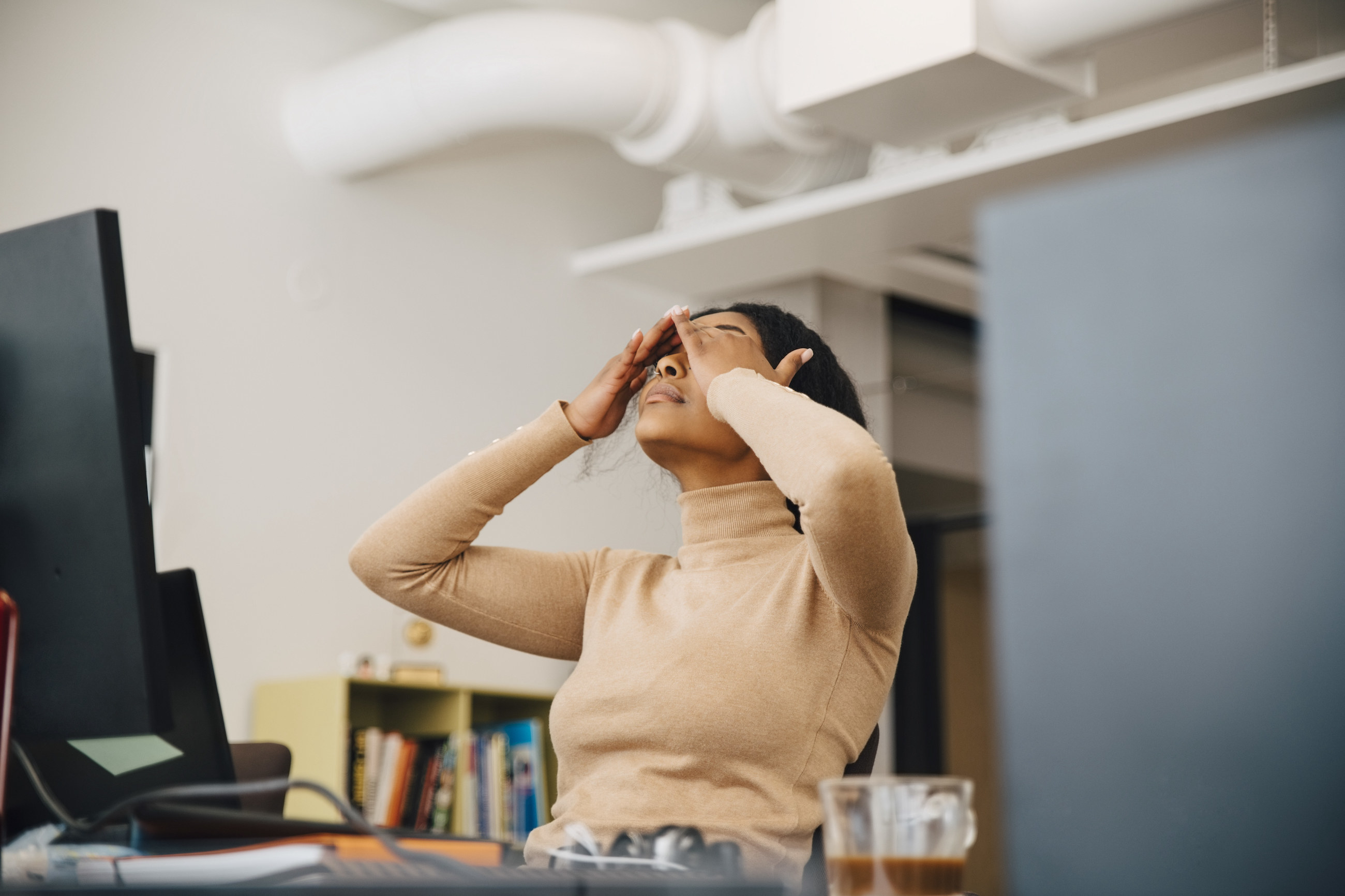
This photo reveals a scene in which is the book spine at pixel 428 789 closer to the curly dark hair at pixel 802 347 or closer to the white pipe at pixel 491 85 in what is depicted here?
the white pipe at pixel 491 85

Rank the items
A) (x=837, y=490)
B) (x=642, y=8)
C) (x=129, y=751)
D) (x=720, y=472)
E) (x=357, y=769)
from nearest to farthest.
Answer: (x=129, y=751) → (x=837, y=490) → (x=720, y=472) → (x=357, y=769) → (x=642, y=8)

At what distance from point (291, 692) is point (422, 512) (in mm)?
1856

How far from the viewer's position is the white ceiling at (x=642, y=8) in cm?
371

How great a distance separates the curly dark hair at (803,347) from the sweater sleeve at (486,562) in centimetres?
26

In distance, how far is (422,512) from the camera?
1601mm

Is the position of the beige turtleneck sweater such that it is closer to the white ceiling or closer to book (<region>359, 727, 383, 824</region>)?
book (<region>359, 727, 383, 824</region>)

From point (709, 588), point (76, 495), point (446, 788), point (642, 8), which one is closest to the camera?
point (76, 495)

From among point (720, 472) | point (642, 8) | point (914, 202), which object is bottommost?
point (720, 472)

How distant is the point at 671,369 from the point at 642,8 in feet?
8.34

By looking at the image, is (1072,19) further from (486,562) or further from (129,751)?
(129,751)

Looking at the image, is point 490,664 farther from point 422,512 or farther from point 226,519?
point 422,512

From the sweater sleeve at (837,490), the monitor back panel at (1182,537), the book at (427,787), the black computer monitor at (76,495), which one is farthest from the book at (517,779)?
the monitor back panel at (1182,537)

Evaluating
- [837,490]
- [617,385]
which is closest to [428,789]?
[617,385]

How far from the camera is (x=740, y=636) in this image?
1355mm
